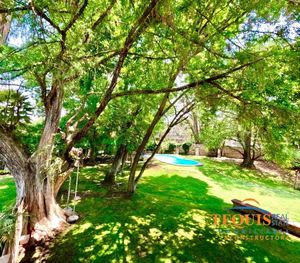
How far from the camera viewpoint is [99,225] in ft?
18.4

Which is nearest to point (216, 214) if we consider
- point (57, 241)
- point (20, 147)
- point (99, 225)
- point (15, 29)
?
point (99, 225)

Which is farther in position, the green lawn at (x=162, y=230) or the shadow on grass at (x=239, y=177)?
the shadow on grass at (x=239, y=177)

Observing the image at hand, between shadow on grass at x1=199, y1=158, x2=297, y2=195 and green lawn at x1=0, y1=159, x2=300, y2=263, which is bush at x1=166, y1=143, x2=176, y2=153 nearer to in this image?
shadow on grass at x1=199, y1=158, x2=297, y2=195

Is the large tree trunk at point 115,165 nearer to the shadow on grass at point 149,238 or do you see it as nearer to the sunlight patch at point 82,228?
the shadow on grass at point 149,238

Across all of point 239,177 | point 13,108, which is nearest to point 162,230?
point 13,108

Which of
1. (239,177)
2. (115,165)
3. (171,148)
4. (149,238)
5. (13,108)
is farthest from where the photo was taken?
(171,148)

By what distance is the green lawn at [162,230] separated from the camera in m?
4.46

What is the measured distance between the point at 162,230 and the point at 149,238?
51 centimetres

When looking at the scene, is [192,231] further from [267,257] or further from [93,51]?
[93,51]

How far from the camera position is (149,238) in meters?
5.06

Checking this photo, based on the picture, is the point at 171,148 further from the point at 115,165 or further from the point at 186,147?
the point at 115,165
